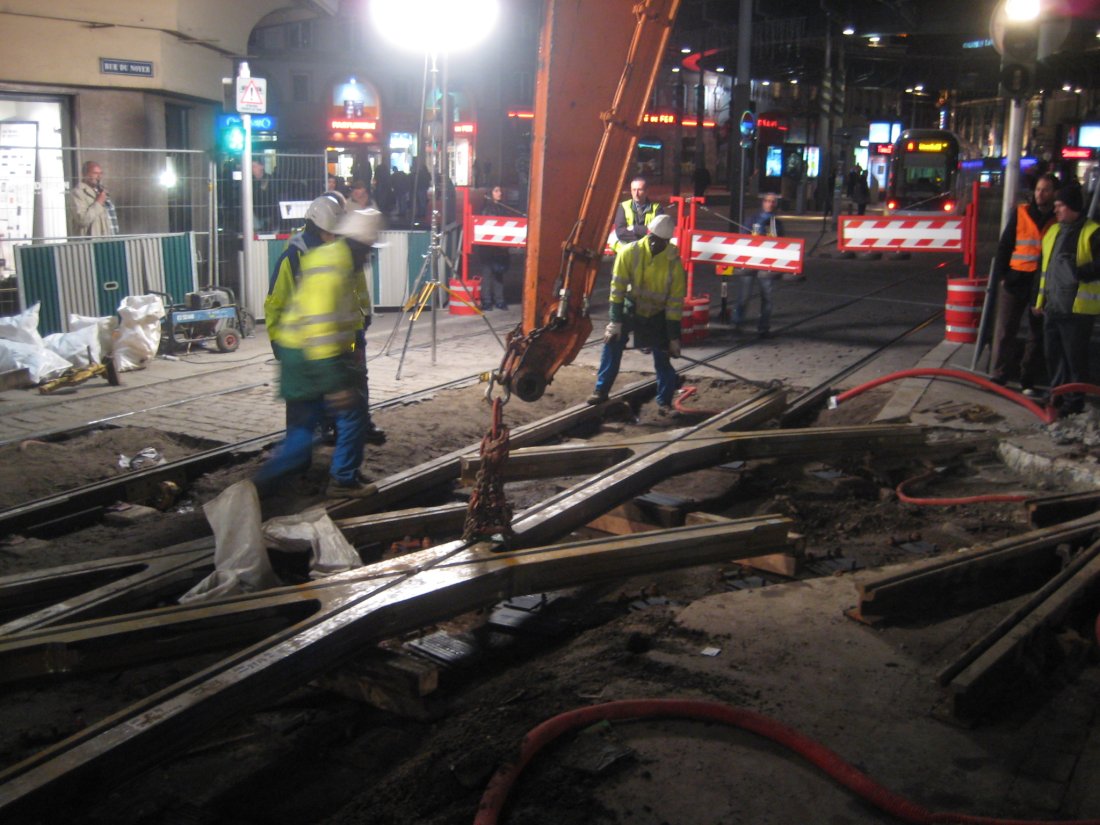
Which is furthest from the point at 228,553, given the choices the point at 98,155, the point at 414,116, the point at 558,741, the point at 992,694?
the point at 414,116

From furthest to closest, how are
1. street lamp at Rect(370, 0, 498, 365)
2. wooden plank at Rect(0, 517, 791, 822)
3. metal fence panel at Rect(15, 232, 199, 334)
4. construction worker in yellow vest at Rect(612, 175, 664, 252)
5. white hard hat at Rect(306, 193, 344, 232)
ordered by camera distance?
construction worker in yellow vest at Rect(612, 175, 664, 252) < metal fence panel at Rect(15, 232, 199, 334) < street lamp at Rect(370, 0, 498, 365) < white hard hat at Rect(306, 193, 344, 232) < wooden plank at Rect(0, 517, 791, 822)

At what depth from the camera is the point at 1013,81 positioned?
10070 millimetres

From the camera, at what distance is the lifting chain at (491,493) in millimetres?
5191

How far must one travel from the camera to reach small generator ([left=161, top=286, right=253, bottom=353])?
1225 centimetres

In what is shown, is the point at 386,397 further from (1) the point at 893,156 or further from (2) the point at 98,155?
(1) the point at 893,156

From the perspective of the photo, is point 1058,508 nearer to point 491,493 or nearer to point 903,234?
point 491,493

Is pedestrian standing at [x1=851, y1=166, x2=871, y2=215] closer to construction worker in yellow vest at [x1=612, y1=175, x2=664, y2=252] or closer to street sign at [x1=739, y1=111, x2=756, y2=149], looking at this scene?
street sign at [x1=739, y1=111, x2=756, y2=149]

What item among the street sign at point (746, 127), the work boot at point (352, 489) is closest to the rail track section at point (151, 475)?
→ the work boot at point (352, 489)

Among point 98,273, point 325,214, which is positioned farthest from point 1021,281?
point 98,273

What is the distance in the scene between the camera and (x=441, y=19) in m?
11.8

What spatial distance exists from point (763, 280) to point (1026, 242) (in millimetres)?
4194

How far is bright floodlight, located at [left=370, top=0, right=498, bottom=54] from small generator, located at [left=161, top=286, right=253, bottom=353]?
4006mm

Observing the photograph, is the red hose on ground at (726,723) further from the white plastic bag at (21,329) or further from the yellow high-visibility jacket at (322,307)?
the white plastic bag at (21,329)

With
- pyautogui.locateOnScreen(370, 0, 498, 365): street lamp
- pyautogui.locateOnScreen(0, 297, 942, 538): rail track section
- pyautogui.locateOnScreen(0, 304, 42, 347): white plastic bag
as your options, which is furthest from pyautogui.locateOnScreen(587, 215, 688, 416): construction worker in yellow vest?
pyautogui.locateOnScreen(0, 304, 42, 347): white plastic bag
